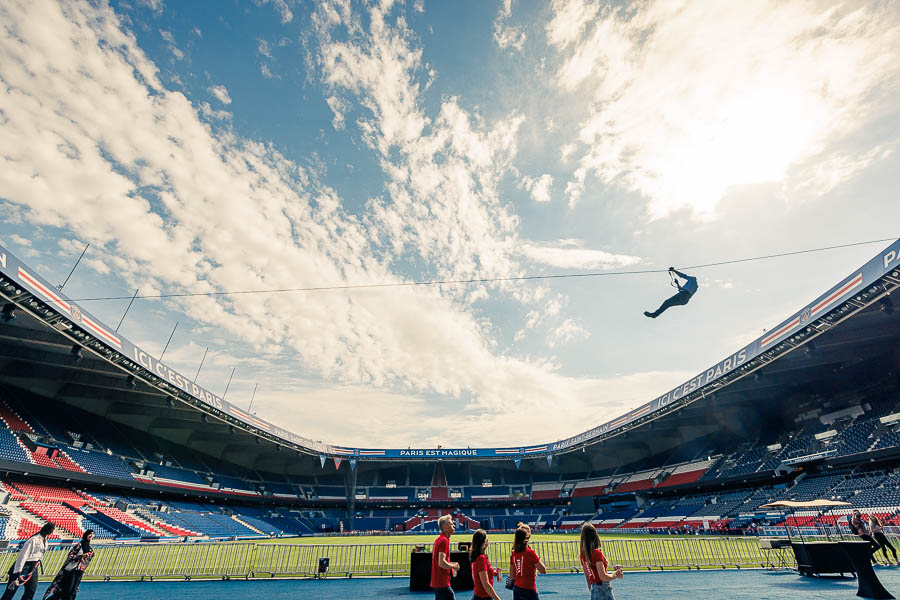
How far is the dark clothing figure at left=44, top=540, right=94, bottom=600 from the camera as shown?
25.6 feet

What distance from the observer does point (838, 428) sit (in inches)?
1160

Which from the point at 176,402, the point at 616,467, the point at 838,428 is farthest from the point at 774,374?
the point at 176,402

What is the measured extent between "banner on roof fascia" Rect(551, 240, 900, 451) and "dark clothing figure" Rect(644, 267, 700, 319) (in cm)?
754

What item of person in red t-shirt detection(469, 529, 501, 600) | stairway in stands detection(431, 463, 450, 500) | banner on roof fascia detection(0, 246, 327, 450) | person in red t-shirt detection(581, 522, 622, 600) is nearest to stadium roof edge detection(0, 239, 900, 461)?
banner on roof fascia detection(0, 246, 327, 450)

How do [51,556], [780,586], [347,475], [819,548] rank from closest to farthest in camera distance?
[780,586] → [819,548] → [51,556] → [347,475]

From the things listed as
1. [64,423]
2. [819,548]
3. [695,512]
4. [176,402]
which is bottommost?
[819,548]

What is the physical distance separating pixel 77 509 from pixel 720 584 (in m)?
34.7

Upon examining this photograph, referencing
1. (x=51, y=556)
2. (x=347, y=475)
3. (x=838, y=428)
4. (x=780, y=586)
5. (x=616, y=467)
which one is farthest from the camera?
(x=347, y=475)

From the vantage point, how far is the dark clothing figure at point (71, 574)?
25.6 ft

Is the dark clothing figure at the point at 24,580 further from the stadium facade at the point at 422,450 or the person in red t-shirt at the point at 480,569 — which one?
the stadium facade at the point at 422,450

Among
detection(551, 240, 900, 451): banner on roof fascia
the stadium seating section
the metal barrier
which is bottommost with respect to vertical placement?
the metal barrier

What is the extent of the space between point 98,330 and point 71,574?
17.0 meters

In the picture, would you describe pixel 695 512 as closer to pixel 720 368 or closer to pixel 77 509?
pixel 720 368

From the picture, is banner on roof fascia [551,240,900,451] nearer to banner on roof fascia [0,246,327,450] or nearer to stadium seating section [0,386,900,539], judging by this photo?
stadium seating section [0,386,900,539]
